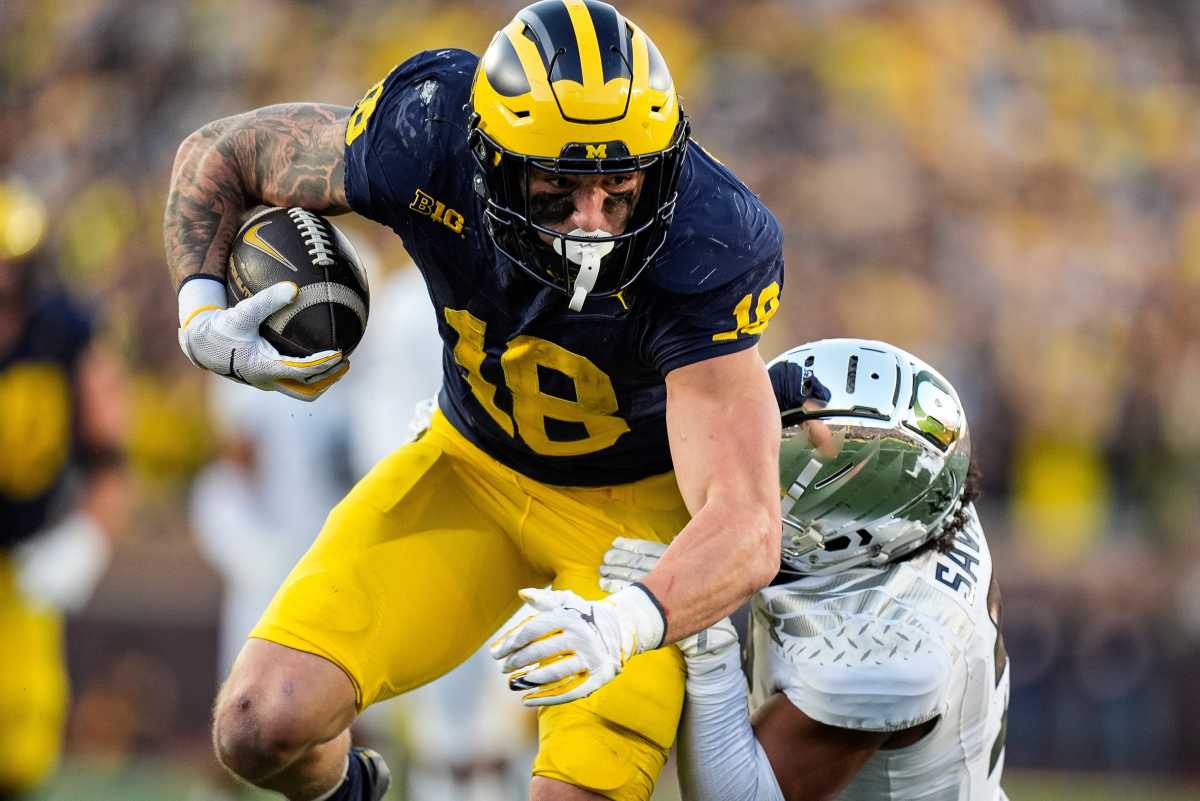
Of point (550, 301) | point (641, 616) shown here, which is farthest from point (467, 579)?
point (641, 616)

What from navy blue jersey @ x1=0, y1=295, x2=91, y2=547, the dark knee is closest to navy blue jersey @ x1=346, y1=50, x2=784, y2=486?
the dark knee

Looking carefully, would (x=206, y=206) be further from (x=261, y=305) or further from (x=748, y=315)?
(x=748, y=315)

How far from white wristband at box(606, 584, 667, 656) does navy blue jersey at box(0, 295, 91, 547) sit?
3362 mm

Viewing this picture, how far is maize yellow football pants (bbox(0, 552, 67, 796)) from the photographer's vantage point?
525cm

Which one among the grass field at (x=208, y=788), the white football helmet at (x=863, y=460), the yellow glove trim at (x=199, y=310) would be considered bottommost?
the grass field at (x=208, y=788)

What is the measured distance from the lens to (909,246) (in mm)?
9219

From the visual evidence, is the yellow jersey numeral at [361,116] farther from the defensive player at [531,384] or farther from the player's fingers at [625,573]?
the player's fingers at [625,573]

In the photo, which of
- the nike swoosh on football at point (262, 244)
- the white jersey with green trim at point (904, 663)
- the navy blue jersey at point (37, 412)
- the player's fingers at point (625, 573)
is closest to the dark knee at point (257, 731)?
the player's fingers at point (625, 573)

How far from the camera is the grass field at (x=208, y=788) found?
6.50 meters

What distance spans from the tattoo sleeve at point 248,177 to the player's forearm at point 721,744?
1215 mm

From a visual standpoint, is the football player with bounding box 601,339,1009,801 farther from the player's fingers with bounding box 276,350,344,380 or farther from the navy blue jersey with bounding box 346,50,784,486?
the player's fingers with bounding box 276,350,344,380

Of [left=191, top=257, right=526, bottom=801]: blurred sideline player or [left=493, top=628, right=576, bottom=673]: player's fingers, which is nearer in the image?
[left=493, top=628, right=576, bottom=673]: player's fingers

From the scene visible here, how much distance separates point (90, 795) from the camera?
6.52 meters

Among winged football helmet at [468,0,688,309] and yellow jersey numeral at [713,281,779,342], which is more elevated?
winged football helmet at [468,0,688,309]
